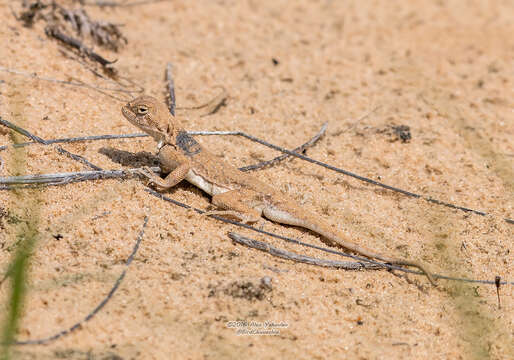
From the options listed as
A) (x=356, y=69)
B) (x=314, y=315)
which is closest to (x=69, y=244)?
(x=314, y=315)

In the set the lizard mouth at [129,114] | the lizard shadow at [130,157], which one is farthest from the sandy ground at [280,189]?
the lizard mouth at [129,114]

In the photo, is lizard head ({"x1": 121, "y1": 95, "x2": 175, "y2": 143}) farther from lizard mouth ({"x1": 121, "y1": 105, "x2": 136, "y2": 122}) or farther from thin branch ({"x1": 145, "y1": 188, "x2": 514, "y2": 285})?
thin branch ({"x1": 145, "y1": 188, "x2": 514, "y2": 285})

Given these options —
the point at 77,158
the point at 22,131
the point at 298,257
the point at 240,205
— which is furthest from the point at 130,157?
the point at 298,257

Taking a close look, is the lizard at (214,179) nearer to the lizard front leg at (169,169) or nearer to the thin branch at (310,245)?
the lizard front leg at (169,169)

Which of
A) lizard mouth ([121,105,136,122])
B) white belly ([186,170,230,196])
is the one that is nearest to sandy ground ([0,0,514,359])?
white belly ([186,170,230,196])

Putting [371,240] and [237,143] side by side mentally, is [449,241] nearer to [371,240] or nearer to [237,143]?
[371,240]

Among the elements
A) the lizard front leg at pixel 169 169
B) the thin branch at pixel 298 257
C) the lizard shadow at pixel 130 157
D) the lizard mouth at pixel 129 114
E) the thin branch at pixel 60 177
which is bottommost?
the lizard shadow at pixel 130 157

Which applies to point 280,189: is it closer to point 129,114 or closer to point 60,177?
point 129,114
